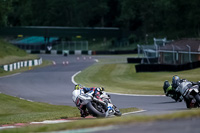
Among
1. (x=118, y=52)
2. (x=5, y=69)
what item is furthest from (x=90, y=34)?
(x=5, y=69)

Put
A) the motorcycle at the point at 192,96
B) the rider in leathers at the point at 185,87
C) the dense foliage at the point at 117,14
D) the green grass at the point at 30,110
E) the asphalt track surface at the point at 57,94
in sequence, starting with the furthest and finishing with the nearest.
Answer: the dense foliage at the point at 117,14
the asphalt track surface at the point at 57,94
the green grass at the point at 30,110
the rider in leathers at the point at 185,87
the motorcycle at the point at 192,96

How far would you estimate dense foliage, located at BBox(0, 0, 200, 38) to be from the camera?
8394cm

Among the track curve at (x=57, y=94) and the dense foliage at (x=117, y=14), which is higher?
the dense foliage at (x=117, y=14)

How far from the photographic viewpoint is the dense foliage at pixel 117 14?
83.9 metres

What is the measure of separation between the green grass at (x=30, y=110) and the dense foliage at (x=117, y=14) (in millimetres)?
47889

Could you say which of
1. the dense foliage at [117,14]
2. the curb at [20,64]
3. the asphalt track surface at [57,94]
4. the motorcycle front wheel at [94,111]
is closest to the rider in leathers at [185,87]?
the asphalt track surface at [57,94]

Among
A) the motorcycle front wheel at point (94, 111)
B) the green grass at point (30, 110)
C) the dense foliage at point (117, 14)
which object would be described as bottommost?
the green grass at point (30, 110)

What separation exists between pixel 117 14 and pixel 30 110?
92.9 m

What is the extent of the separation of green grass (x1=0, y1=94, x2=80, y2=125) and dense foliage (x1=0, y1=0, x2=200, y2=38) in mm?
47889

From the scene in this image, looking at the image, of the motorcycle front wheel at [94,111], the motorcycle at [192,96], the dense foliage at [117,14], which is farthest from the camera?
the dense foliage at [117,14]

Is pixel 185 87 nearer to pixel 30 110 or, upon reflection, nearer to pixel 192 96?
pixel 192 96

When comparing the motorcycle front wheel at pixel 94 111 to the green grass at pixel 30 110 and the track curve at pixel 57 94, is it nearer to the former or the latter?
the green grass at pixel 30 110

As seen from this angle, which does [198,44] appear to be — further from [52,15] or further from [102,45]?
[52,15]

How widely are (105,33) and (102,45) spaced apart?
6.63 meters
